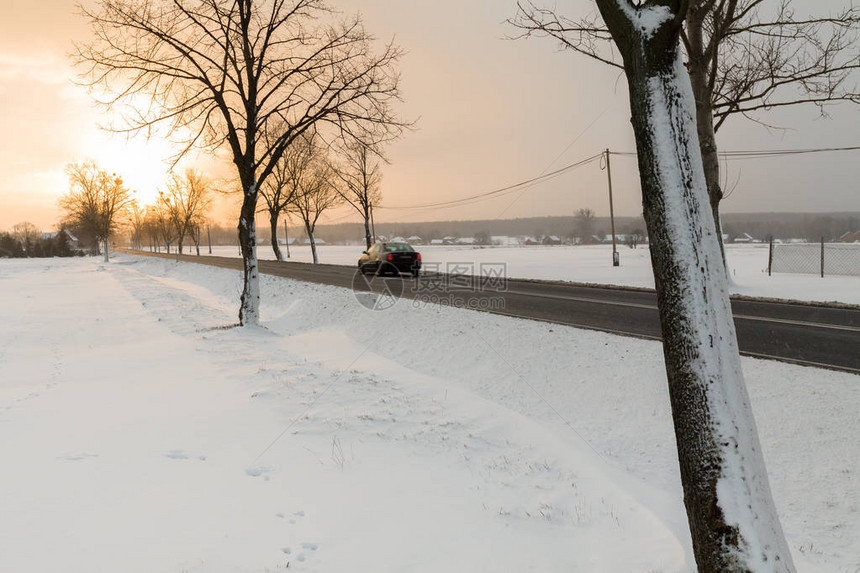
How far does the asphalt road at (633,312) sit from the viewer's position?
26.5ft

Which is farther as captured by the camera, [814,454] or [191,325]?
[191,325]

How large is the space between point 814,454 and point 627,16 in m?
5.68

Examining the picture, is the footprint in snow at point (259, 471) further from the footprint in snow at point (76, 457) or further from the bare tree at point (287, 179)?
the bare tree at point (287, 179)

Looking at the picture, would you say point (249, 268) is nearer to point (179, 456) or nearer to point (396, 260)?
point (179, 456)

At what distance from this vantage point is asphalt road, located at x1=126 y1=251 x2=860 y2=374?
806 cm

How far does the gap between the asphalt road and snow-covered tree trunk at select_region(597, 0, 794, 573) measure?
598 cm

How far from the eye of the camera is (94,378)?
811cm

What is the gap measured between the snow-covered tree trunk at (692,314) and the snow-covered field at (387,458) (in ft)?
3.54

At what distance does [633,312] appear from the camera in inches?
464

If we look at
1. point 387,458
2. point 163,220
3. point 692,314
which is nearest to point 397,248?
point 387,458

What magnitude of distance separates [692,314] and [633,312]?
9477mm

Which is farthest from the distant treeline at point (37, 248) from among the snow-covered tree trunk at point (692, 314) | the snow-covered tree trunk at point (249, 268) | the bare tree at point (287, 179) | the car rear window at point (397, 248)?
the snow-covered tree trunk at point (692, 314)

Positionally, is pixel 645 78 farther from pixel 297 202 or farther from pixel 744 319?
pixel 297 202

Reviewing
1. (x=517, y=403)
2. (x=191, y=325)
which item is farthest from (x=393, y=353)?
(x=191, y=325)
